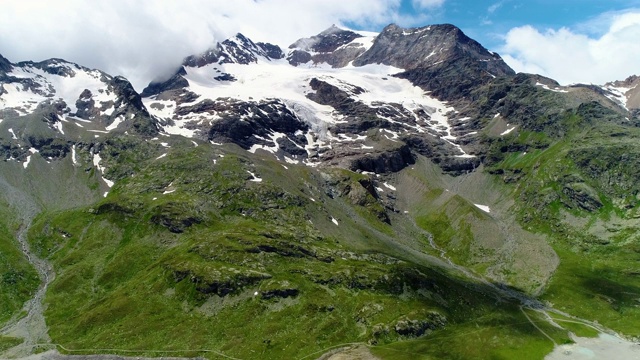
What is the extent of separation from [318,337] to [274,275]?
4098 centimetres

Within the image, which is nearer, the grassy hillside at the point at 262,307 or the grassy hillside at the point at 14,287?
the grassy hillside at the point at 262,307

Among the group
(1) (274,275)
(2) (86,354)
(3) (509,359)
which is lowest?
(2) (86,354)

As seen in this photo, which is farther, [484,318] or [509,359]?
[484,318]

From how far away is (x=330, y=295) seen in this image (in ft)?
569

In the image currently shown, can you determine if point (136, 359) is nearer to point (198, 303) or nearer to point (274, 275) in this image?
point (198, 303)

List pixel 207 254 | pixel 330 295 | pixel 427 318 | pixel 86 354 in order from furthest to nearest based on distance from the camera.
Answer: pixel 207 254, pixel 330 295, pixel 427 318, pixel 86 354

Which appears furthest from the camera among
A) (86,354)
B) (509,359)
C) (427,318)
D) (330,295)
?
(330,295)

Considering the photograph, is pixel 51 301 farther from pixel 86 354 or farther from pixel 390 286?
pixel 390 286

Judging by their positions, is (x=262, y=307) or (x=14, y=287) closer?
(x=262, y=307)

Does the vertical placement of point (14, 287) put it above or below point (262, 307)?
below

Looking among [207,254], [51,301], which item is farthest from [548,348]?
[51,301]

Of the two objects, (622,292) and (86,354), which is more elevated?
(622,292)

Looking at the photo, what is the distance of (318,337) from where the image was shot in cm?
14762

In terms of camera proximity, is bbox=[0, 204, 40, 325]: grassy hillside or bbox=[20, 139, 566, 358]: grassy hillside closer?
bbox=[20, 139, 566, 358]: grassy hillside
